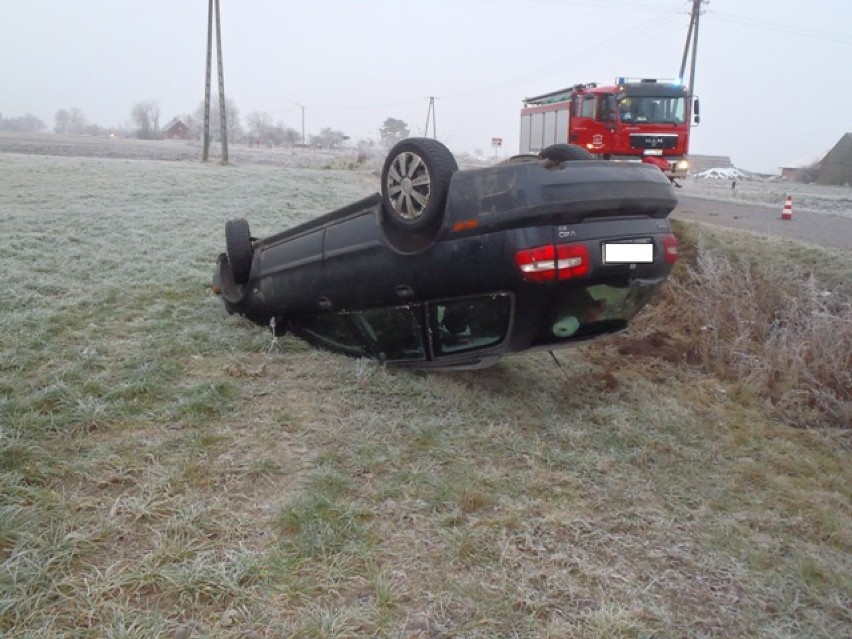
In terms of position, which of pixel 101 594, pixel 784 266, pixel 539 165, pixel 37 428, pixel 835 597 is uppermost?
pixel 539 165

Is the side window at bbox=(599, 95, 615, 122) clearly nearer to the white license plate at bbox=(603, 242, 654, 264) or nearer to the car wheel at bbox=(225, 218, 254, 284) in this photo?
the car wheel at bbox=(225, 218, 254, 284)

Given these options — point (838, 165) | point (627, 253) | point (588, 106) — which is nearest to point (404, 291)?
point (627, 253)

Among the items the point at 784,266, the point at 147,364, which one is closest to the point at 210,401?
the point at 147,364

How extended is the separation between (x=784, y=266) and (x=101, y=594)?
680 centimetres

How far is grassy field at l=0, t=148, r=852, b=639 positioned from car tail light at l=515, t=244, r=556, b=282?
35.1 inches

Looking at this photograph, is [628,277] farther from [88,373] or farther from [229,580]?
[88,373]

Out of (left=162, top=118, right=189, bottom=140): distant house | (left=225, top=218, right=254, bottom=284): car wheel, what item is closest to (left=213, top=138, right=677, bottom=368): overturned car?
(left=225, top=218, right=254, bottom=284): car wheel

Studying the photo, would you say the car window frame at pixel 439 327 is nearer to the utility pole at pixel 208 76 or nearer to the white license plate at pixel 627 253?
the white license plate at pixel 627 253

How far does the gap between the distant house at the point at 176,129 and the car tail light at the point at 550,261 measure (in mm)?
90778

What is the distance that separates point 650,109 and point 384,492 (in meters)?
15.8

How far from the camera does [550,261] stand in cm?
338

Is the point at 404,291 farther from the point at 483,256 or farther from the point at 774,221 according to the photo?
the point at 774,221

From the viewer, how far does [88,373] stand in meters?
3.79

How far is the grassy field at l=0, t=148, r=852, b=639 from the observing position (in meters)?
2.22
